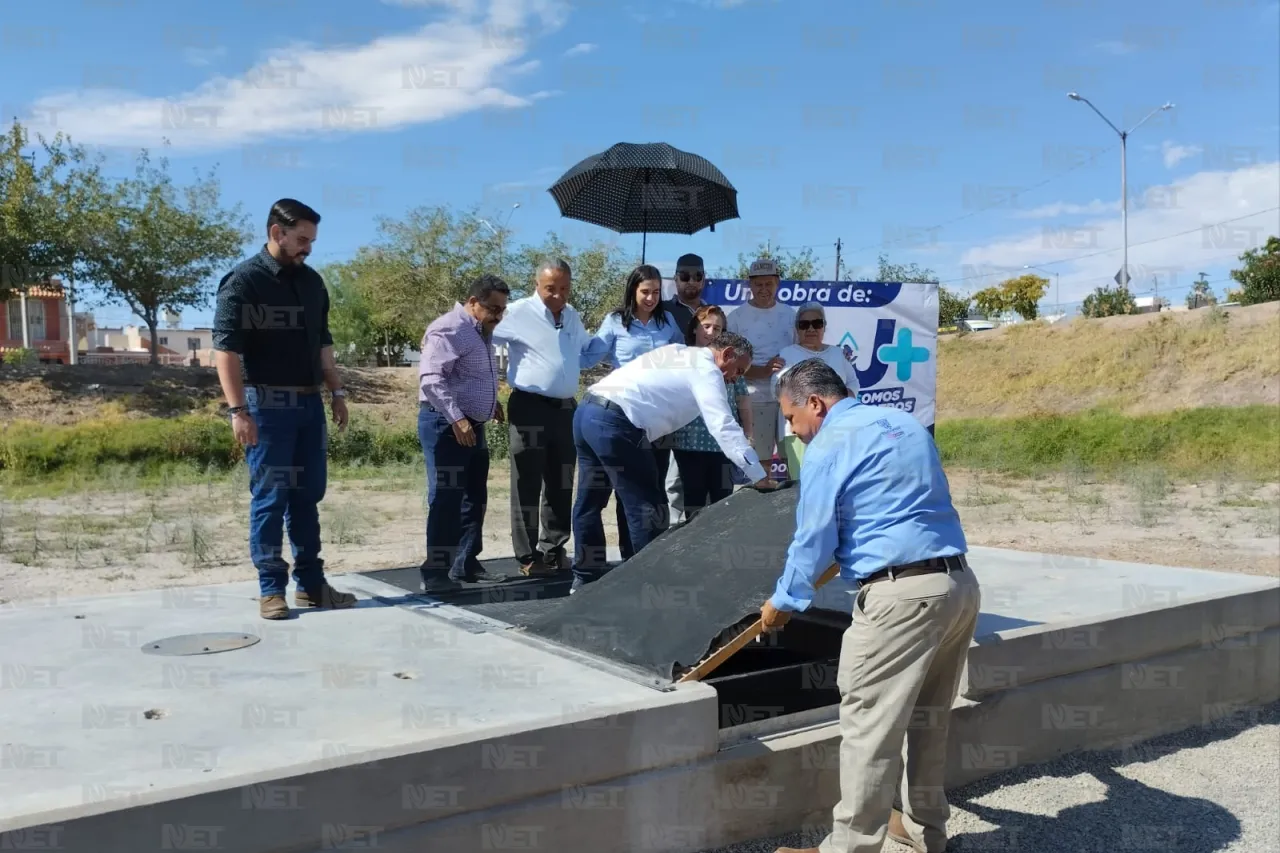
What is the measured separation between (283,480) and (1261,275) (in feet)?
134

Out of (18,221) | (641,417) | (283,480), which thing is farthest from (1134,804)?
(18,221)

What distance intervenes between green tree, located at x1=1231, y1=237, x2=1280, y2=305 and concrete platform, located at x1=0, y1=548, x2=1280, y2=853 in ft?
122

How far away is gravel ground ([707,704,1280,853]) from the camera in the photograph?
13.4ft

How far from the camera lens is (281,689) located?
3.87m

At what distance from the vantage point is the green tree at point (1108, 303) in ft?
130

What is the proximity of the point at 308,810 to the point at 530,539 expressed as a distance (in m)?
3.53

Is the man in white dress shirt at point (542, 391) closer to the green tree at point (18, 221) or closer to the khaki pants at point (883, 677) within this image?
the khaki pants at point (883, 677)

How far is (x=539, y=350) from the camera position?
621 centimetres

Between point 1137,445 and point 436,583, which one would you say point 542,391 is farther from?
point 1137,445

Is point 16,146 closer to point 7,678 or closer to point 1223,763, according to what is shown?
point 7,678

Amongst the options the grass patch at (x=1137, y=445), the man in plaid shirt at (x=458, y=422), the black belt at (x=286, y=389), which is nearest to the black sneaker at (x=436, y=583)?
the man in plaid shirt at (x=458, y=422)

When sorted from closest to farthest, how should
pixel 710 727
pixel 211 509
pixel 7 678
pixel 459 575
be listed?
pixel 710 727 → pixel 7 678 → pixel 459 575 → pixel 211 509

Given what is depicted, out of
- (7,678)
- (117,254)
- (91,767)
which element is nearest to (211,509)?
(7,678)

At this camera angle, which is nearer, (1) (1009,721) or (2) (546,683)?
(2) (546,683)
